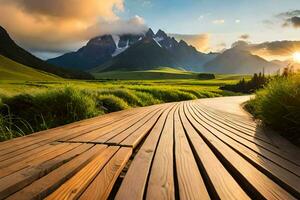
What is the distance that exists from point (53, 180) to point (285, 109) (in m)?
4.52

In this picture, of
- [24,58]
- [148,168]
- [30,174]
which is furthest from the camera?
[24,58]

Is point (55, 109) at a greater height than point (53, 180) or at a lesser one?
lesser

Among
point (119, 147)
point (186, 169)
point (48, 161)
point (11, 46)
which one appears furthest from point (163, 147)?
point (11, 46)

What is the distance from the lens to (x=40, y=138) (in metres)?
4.90

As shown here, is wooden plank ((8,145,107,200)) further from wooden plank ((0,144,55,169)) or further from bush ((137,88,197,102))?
bush ((137,88,197,102))

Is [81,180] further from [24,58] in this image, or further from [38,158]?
[24,58]

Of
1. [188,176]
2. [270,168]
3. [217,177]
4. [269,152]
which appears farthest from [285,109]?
[188,176]

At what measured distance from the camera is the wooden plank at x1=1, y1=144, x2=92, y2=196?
2.44 metres

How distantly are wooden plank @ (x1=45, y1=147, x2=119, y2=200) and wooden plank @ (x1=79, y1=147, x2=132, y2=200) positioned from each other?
44 millimetres

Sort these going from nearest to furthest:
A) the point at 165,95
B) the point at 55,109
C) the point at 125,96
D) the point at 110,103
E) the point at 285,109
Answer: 1. the point at 285,109
2. the point at 55,109
3. the point at 110,103
4. the point at 125,96
5. the point at 165,95

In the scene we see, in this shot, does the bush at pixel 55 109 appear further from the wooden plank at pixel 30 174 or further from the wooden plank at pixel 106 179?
the wooden plank at pixel 106 179

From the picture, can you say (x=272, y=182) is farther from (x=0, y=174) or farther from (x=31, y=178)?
(x=0, y=174)

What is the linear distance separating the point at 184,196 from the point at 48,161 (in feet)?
5.34

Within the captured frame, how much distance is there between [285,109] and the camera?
580 cm
